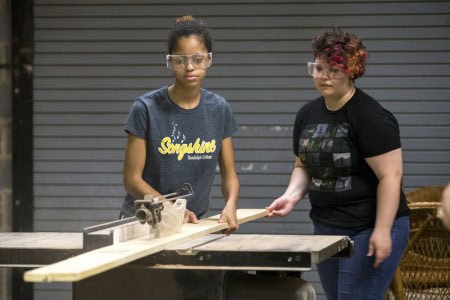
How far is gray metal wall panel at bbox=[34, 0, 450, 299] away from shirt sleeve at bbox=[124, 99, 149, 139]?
10.1 ft

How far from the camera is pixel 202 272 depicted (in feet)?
16.0

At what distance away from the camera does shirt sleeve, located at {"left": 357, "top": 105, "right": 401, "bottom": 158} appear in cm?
549

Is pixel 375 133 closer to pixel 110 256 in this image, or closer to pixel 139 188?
pixel 139 188

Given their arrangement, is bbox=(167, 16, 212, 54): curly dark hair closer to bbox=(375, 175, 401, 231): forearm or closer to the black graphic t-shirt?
the black graphic t-shirt

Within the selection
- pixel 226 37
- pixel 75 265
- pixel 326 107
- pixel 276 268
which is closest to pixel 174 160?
pixel 326 107

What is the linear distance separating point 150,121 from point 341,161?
3.34 feet

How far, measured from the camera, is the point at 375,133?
5492mm

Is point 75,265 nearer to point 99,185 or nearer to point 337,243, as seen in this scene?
point 337,243

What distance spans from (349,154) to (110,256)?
5.65ft

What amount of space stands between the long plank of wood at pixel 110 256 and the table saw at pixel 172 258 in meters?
0.03

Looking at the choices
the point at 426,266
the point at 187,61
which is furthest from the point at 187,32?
the point at 426,266

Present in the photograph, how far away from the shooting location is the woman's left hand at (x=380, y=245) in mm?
5406

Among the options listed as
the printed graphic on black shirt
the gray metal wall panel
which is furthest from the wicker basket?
the gray metal wall panel

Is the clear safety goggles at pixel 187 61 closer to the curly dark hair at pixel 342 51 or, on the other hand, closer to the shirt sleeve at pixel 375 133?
the curly dark hair at pixel 342 51
